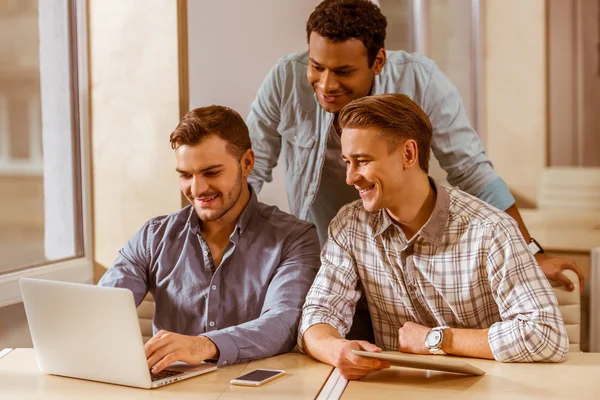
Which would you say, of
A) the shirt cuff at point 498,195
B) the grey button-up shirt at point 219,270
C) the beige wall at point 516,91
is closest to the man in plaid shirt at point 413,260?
the grey button-up shirt at point 219,270

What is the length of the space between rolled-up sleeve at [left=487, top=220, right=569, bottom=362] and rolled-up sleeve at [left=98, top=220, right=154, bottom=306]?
912 mm

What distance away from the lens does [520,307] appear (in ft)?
5.57

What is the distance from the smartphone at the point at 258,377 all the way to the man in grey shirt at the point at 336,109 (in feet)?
2.79

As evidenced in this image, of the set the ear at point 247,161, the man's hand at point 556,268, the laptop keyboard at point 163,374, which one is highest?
the ear at point 247,161

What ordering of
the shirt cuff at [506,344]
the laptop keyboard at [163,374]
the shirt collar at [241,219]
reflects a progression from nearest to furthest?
the laptop keyboard at [163,374] → the shirt cuff at [506,344] → the shirt collar at [241,219]

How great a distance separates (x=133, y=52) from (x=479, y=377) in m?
1.90

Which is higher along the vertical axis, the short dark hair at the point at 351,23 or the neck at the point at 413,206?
the short dark hair at the point at 351,23

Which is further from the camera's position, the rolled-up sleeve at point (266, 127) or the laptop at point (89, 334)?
the rolled-up sleeve at point (266, 127)

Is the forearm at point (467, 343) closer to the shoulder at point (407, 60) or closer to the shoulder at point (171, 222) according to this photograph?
the shoulder at point (171, 222)

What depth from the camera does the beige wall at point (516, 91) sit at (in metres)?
2.48

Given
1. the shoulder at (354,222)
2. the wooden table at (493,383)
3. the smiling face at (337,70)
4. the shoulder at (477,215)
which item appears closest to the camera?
the wooden table at (493,383)

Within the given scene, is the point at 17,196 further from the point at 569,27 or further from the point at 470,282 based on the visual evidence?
the point at 569,27

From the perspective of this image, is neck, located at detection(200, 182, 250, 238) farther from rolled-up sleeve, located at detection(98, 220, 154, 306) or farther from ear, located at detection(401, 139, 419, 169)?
ear, located at detection(401, 139, 419, 169)

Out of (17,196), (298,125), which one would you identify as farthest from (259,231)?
(17,196)
